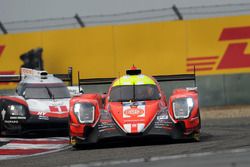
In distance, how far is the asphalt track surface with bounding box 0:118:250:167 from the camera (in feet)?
28.5

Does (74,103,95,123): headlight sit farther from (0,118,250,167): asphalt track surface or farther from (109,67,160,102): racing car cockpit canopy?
(109,67,160,102): racing car cockpit canopy

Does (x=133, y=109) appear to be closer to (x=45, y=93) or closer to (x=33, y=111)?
(x=33, y=111)

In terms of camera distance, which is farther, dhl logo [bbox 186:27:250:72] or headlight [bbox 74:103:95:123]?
dhl logo [bbox 186:27:250:72]

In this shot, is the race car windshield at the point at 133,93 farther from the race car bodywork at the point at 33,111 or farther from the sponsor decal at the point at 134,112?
the race car bodywork at the point at 33,111

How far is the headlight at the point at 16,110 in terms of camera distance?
1452 centimetres

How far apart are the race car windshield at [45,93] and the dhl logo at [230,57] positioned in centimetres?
563

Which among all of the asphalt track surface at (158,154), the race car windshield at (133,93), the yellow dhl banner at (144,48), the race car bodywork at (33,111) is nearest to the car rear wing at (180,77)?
the race car windshield at (133,93)

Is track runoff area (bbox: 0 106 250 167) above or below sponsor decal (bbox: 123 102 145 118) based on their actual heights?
below

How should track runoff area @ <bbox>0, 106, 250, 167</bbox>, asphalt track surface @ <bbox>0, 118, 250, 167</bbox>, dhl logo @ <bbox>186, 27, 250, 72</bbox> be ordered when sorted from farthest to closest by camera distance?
dhl logo @ <bbox>186, 27, 250, 72</bbox>, track runoff area @ <bbox>0, 106, 250, 167</bbox>, asphalt track surface @ <bbox>0, 118, 250, 167</bbox>

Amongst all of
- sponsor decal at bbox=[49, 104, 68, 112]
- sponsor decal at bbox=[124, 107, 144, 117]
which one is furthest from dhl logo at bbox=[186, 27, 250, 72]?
sponsor decal at bbox=[124, 107, 144, 117]

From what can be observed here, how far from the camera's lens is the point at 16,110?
1459 centimetres

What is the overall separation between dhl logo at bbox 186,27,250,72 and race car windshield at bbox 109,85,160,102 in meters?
7.87

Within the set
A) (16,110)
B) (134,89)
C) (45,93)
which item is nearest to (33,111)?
(16,110)

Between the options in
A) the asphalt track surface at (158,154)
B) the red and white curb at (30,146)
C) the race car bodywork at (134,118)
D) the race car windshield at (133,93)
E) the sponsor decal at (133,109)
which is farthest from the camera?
the race car windshield at (133,93)
